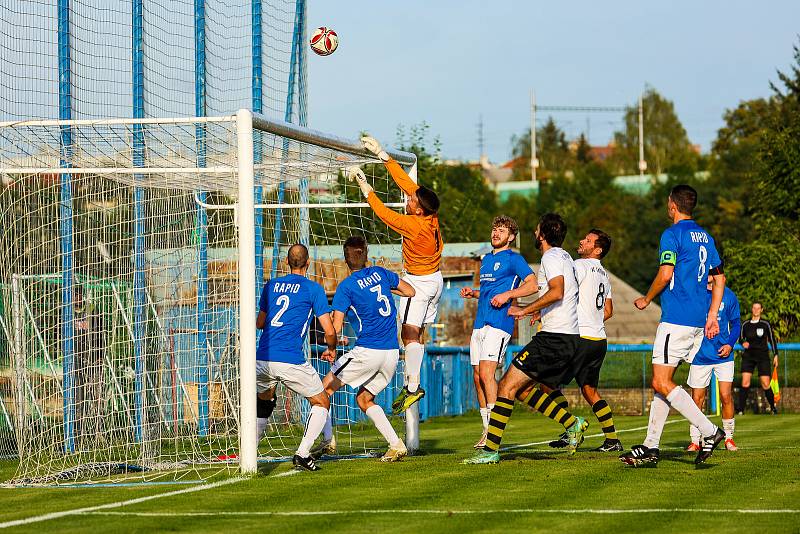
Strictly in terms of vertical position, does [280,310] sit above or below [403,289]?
below

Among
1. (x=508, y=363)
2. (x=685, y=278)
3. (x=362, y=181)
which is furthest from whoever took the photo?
(x=508, y=363)

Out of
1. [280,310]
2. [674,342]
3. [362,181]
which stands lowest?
Result: [674,342]

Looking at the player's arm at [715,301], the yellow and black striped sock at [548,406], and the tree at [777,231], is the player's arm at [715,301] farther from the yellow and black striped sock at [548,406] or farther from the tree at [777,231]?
the tree at [777,231]

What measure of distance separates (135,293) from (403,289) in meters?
4.01

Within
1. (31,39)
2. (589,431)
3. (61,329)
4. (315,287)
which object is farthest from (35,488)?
(589,431)

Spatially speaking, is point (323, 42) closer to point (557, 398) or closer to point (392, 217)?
point (392, 217)

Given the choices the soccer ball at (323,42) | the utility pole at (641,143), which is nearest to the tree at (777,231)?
the soccer ball at (323,42)

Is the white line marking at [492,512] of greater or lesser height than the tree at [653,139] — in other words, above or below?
below

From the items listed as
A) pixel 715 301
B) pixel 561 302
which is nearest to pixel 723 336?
pixel 561 302

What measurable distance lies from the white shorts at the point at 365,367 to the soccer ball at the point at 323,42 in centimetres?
518

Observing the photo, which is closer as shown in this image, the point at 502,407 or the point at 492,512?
the point at 492,512

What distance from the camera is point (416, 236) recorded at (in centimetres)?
1281

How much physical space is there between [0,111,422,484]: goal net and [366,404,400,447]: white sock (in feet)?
4.48

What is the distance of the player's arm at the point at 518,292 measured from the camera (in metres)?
11.9
